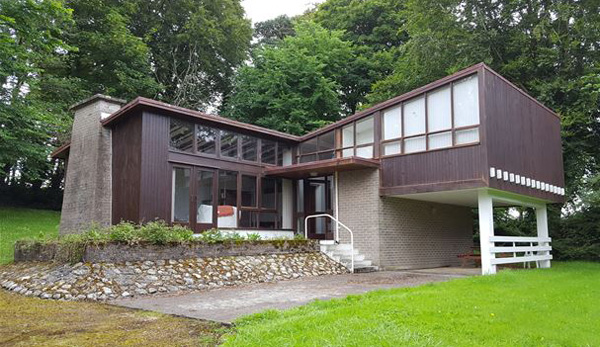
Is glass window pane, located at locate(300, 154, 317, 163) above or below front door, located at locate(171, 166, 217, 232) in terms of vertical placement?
above

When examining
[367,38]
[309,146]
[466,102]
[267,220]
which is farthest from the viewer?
[367,38]

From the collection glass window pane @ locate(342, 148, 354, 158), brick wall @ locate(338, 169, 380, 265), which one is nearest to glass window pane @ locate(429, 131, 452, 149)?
brick wall @ locate(338, 169, 380, 265)

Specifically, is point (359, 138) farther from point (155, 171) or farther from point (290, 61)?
point (290, 61)

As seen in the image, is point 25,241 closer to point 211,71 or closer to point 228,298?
point 228,298

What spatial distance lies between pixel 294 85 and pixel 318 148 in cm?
1002

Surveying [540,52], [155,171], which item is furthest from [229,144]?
[540,52]

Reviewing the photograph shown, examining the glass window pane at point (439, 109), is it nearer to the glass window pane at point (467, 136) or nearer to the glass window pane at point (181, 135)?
the glass window pane at point (467, 136)

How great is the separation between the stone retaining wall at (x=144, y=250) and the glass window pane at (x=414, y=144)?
12.2 ft

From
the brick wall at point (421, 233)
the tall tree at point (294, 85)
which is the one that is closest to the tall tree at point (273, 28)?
the tall tree at point (294, 85)

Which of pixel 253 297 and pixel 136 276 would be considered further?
pixel 136 276

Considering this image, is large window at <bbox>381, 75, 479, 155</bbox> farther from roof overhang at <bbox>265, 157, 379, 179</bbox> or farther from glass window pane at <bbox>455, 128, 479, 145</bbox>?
roof overhang at <bbox>265, 157, 379, 179</bbox>

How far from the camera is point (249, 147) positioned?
49.7ft

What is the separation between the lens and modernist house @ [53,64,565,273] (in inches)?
475

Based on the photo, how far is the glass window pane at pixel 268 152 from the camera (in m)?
15.7
